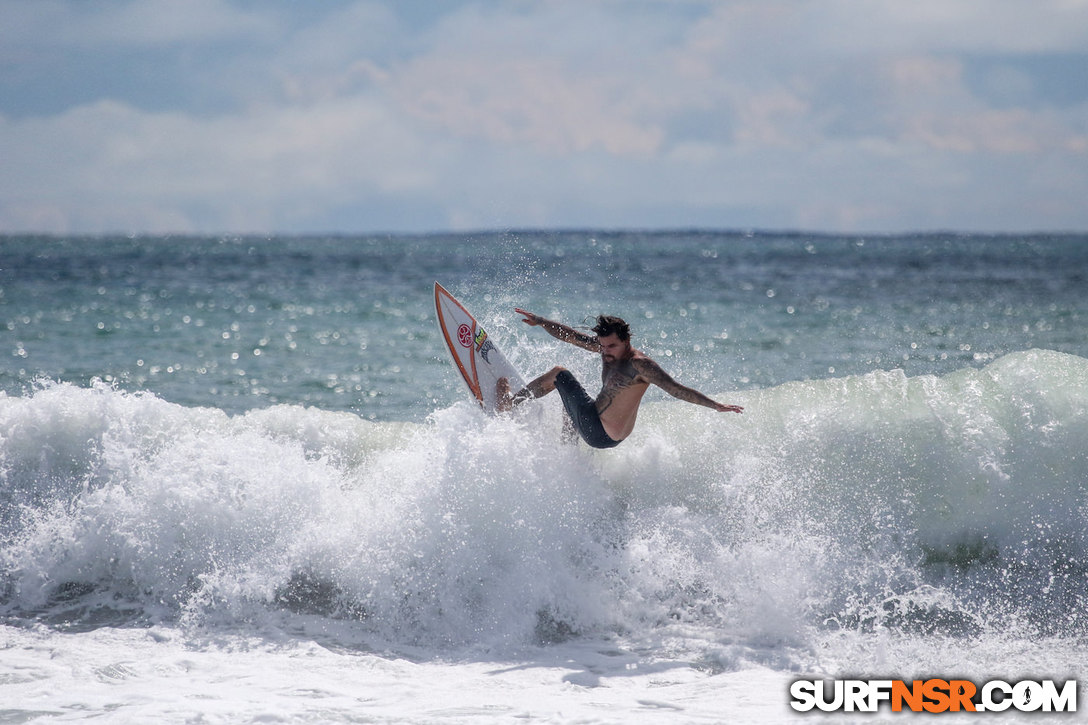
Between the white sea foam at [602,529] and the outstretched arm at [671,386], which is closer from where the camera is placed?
the white sea foam at [602,529]

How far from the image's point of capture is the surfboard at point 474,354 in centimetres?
775

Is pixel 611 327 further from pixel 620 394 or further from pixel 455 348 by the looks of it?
pixel 455 348

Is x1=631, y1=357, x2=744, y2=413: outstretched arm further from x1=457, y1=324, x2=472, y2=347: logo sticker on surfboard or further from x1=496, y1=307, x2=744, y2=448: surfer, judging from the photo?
x1=457, y1=324, x2=472, y2=347: logo sticker on surfboard

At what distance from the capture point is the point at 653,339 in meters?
16.0

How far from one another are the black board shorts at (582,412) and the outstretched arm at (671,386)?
51 centimetres

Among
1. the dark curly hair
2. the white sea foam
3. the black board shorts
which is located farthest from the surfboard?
Result: the dark curly hair

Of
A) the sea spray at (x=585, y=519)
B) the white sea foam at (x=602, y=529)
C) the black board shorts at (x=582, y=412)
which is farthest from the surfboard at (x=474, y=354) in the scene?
the black board shorts at (x=582, y=412)

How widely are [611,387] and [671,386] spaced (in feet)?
1.55

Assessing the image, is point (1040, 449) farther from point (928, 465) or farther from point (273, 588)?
point (273, 588)

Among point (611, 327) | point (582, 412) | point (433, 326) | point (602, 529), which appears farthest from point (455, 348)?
point (433, 326)

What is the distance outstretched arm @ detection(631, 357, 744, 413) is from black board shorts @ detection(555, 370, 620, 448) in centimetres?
51

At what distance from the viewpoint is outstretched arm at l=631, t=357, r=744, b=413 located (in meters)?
6.34

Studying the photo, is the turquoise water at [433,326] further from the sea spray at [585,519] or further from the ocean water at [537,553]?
the ocean water at [537,553]

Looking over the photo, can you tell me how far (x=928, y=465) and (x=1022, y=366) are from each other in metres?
1.41
